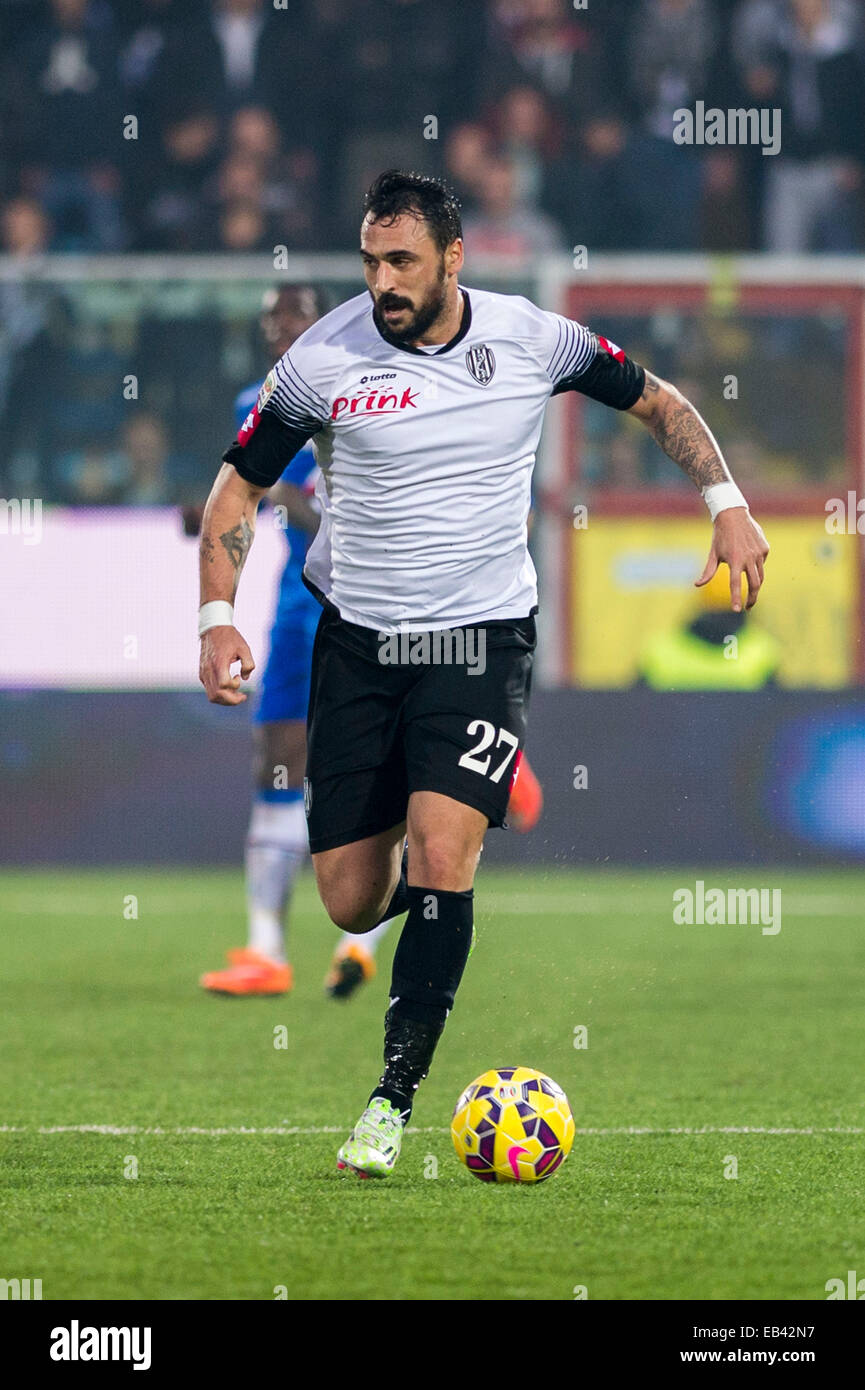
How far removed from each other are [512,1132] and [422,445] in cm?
145

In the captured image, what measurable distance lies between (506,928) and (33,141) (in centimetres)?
714

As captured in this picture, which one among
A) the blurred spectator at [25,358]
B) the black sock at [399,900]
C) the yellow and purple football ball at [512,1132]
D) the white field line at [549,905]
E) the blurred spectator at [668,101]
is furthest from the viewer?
the blurred spectator at [668,101]

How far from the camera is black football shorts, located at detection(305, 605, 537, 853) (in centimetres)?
486

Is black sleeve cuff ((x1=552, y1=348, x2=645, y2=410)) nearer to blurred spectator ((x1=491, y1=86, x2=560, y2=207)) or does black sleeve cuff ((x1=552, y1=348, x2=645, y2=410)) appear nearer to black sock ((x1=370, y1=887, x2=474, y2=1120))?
black sock ((x1=370, y1=887, x2=474, y2=1120))

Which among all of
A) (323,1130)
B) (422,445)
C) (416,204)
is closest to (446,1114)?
(323,1130)

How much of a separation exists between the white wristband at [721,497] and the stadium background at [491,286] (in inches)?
201

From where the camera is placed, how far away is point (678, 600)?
1240 cm

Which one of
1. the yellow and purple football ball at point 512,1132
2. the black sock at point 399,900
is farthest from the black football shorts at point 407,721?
the yellow and purple football ball at point 512,1132

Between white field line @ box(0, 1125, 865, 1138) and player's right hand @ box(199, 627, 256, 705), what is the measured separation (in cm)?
110

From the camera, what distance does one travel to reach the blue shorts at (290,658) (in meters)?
7.61

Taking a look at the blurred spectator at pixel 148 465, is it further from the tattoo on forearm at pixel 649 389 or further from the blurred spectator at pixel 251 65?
the tattoo on forearm at pixel 649 389

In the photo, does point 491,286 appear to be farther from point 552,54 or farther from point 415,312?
point 415,312

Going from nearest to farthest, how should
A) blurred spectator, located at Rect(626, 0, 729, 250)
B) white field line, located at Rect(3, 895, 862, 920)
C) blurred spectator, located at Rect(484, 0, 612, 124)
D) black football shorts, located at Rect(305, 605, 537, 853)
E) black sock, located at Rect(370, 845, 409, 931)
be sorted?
black football shorts, located at Rect(305, 605, 537, 853)
black sock, located at Rect(370, 845, 409, 931)
white field line, located at Rect(3, 895, 862, 920)
blurred spectator, located at Rect(626, 0, 729, 250)
blurred spectator, located at Rect(484, 0, 612, 124)

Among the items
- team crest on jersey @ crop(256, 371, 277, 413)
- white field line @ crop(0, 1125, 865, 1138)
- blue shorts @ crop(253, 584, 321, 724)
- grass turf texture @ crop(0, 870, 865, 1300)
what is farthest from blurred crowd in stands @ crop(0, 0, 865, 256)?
white field line @ crop(0, 1125, 865, 1138)
